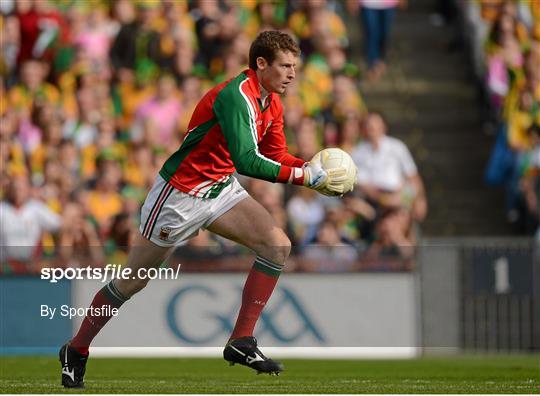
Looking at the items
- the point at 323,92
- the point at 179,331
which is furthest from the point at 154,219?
the point at 323,92

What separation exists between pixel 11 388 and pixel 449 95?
11915mm

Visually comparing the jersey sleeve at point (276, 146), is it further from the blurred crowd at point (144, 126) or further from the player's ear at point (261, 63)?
the blurred crowd at point (144, 126)

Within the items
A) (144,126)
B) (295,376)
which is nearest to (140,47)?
(144,126)

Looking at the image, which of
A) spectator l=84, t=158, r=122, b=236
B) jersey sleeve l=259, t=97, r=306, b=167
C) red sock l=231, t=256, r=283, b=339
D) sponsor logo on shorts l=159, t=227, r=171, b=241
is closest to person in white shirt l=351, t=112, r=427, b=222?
spectator l=84, t=158, r=122, b=236

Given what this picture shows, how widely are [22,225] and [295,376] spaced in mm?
4795

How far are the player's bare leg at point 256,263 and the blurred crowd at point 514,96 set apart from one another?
785 cm

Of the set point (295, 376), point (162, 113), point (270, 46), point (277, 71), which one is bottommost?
point (295, 376)

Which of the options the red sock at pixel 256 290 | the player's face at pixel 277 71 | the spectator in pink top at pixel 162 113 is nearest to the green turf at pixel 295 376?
the red sock at pixel 256 290

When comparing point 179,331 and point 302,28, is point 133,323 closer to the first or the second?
point 179,331

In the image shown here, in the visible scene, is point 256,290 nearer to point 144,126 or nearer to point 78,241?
point 78,241

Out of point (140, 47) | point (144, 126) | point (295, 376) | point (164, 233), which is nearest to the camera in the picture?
point (164, 233)

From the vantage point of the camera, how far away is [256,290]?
1130cm

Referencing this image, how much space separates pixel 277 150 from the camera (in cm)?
1154

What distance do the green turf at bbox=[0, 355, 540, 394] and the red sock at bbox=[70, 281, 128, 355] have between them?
330 mm
